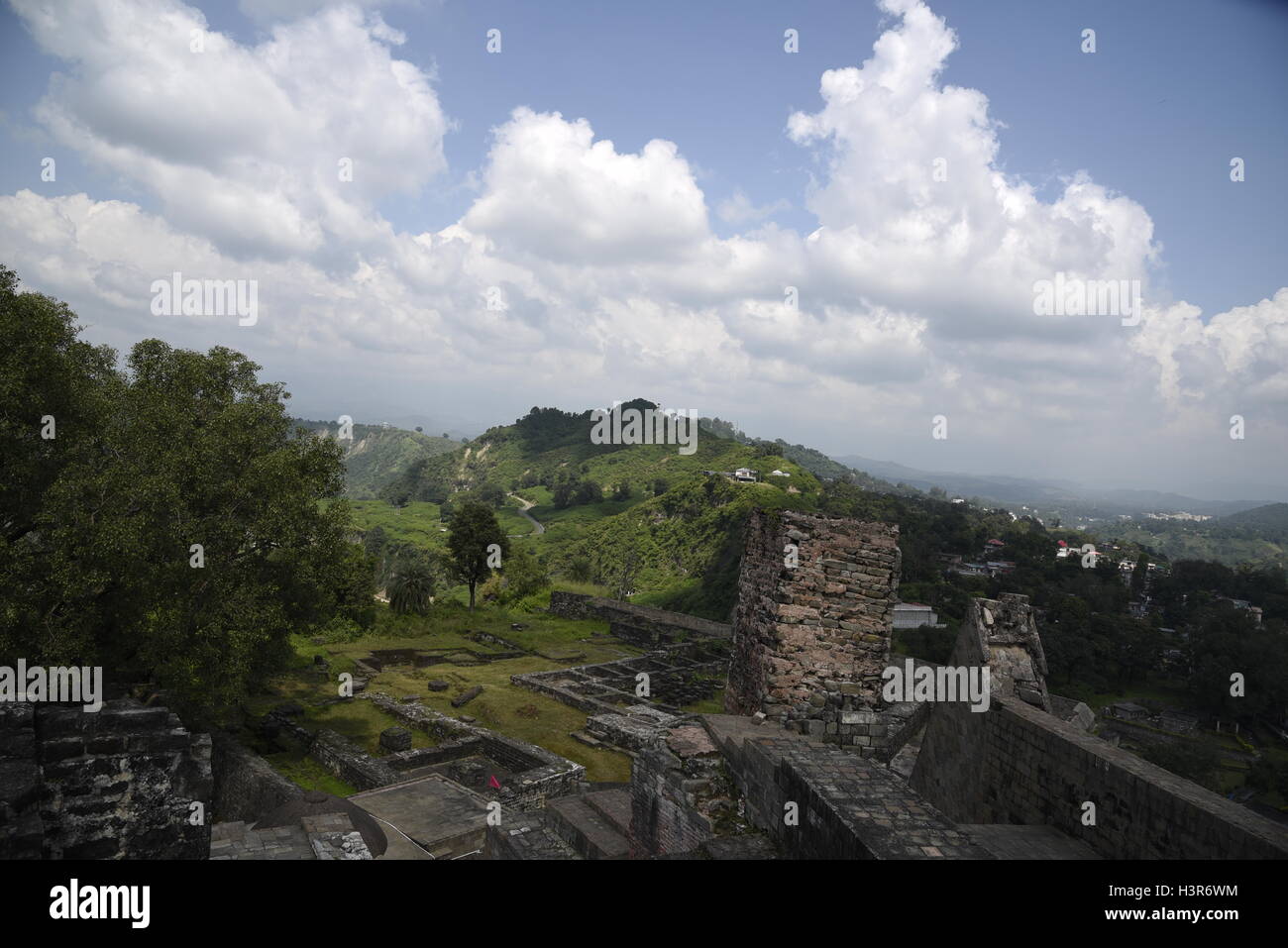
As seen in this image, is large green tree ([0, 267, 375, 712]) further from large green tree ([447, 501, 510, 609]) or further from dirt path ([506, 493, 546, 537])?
dirt path ([506, 493, 546, 537])

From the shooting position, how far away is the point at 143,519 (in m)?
11.6

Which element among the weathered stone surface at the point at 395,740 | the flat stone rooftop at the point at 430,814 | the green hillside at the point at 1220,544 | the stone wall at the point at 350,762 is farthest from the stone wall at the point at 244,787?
the green hillside at the point at 1220,544

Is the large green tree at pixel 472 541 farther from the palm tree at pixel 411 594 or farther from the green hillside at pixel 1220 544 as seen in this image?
the green hillside at pixel 1220 544

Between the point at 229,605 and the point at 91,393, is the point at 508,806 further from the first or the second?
the point at 91,393

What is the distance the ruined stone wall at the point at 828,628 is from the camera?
762cm

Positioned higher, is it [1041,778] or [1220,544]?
[1041,778]

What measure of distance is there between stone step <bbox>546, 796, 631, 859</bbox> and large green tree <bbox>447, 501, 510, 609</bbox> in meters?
29.8

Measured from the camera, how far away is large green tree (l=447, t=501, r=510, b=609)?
39.6 m

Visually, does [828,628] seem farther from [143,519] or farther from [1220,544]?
[1220,544]

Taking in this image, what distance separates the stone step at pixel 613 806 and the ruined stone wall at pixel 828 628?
357 cm

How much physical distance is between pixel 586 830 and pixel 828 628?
4.92 metres

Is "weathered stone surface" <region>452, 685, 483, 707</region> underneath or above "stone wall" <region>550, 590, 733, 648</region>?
above

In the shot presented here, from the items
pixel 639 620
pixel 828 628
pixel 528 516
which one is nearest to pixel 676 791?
pixel 828 628

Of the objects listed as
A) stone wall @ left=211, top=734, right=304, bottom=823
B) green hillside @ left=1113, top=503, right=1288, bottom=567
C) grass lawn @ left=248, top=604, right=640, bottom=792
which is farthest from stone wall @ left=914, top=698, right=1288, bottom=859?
green hillside @ left=1113, top=503, right=1288, bottom=567
